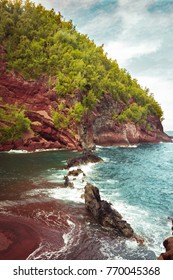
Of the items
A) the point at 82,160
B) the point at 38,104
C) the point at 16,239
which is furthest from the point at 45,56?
the point at 16,239

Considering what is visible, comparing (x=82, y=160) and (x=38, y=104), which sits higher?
(x=38, y=104)

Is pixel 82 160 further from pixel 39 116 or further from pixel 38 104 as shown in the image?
pixel 38 104

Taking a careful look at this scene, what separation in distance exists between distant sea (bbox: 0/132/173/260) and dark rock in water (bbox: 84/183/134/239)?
24.2 inches

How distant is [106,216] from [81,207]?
367cm

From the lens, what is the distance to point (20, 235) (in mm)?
15594

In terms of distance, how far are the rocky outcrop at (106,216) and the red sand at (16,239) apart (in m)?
Result: 5.38

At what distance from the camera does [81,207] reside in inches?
858

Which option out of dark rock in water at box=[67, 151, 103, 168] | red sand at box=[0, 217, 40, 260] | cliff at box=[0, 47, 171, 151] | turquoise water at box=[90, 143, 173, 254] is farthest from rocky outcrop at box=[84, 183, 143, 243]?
cliff at box=[0, 47, 171, 151]

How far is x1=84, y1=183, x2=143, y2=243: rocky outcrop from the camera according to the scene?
17.0 meters

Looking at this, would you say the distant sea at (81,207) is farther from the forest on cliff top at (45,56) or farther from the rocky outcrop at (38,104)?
the forest on cliff top at (45,56)

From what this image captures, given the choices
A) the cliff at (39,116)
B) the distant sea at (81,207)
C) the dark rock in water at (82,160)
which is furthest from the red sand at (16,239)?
the cliff at (39,116)
